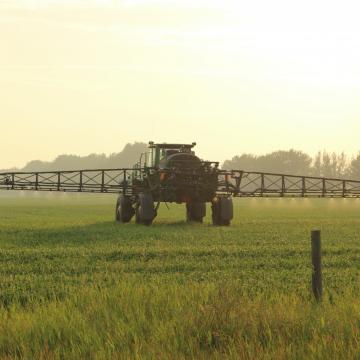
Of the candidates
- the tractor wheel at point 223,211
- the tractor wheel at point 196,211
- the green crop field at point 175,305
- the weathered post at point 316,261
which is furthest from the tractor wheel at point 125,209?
the weathered post at point 316,261

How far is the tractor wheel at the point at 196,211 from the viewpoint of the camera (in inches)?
1141

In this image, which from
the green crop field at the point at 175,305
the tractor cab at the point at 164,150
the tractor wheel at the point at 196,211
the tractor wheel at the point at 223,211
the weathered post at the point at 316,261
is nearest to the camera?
the green crop field at the point at 175,305

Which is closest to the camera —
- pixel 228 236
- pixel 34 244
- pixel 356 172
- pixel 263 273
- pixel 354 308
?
pixel 354 308

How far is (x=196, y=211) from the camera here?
2908 cm

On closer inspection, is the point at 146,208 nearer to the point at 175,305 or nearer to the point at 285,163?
the point at 175,305

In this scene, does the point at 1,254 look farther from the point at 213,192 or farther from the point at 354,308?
the point at 213,192

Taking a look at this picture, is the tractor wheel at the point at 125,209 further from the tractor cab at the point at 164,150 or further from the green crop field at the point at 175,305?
the green crop field at the point at 175,305

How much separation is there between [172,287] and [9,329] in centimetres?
291

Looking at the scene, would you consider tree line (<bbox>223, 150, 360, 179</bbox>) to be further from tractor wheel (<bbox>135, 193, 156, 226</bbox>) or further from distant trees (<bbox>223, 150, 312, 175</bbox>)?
tractor wheel (<bbox>135, 193, 156, 226</bbox>)

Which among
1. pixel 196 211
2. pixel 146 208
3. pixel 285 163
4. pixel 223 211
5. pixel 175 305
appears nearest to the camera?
pixel 175 305

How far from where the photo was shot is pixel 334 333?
7.40 meters

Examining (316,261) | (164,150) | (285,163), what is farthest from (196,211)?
(285,163)

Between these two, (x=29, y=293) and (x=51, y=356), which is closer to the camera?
(x=51, y=356)

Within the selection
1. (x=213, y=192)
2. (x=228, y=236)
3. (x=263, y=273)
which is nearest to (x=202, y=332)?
(x=263, y=273)
